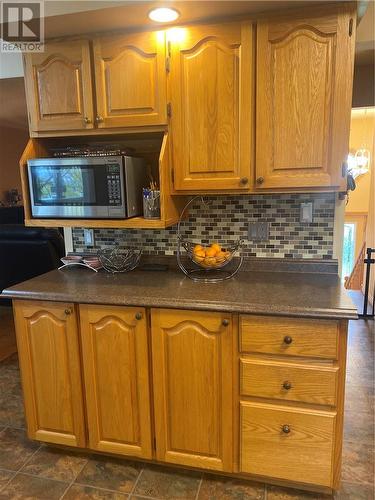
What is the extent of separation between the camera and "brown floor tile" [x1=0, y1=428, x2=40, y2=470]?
76.2 inches

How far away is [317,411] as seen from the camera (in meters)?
1.55

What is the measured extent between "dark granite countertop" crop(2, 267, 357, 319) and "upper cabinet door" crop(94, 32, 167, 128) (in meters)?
0.80

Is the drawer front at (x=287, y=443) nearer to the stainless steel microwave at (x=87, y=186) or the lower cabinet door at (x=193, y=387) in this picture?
the lower cabinet door at (x=193, y=387)

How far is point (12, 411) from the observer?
239 centimetres

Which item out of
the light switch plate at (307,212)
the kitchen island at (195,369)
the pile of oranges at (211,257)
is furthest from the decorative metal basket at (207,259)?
the light switch plate at (307,212)

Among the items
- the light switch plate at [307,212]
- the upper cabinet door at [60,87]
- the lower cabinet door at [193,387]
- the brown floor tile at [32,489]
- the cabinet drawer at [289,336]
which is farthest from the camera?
the light switch plate at [307,212]

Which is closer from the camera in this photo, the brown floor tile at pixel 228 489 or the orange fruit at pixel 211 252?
the brown floor tile at pixel 228 489

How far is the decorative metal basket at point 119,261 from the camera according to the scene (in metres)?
2.10

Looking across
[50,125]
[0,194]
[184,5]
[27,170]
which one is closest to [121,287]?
[27,170]

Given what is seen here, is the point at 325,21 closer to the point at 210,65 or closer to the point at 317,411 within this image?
the point at 210,65

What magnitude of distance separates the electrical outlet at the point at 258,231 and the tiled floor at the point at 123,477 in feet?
4.00

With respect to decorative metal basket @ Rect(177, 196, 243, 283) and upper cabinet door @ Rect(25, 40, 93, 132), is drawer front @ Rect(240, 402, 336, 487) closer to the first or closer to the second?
decorative metal basket @ Rect(177, 196, 243, 283)

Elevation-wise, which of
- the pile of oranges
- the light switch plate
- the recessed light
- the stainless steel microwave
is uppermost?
the recessed light

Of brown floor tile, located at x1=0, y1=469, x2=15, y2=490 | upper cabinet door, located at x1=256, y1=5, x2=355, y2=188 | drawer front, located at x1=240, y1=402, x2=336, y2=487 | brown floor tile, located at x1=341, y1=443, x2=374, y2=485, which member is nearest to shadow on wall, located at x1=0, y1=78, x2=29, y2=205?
upper cabinet door, located at x1=256, y1=5, x2=355, y2=188
